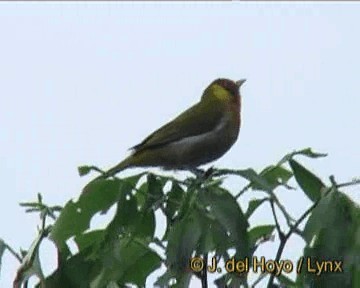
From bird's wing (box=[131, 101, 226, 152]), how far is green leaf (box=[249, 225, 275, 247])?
690 millimetres

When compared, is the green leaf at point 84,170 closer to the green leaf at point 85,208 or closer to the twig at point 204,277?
the green leaf at point 85,208

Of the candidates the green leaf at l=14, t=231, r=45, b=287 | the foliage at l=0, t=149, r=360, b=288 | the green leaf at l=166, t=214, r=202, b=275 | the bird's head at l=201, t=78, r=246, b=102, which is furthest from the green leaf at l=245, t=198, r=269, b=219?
the bird's head at l=201, t=78, r=246, b=102

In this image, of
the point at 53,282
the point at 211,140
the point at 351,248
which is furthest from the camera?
the point at 211,140

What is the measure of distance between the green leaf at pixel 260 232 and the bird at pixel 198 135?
607mm

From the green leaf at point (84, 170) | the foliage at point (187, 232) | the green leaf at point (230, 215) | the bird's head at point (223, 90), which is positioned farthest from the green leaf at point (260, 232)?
the bird's head at point (223, 90)

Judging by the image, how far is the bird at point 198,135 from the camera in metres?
1.85

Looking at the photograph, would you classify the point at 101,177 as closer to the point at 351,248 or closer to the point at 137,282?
the point at 137,282

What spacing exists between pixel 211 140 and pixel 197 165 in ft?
0.25

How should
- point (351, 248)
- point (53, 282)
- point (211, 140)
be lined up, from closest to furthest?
point (351, 248) < point (53, 282) < point (211, 140)

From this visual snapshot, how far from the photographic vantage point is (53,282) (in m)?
1.11

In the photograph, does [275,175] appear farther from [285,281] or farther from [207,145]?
[207,145]

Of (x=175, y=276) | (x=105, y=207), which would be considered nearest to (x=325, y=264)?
(x=175, y=276)

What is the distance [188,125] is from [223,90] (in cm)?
24

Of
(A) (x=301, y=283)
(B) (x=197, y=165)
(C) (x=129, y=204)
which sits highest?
(B) (x=197, y=165)
